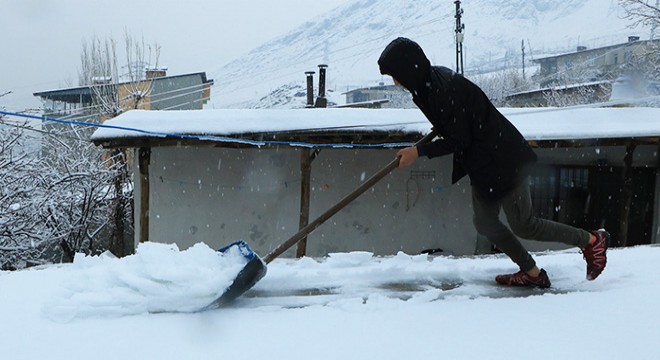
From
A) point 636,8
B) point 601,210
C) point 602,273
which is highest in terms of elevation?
point 636,8

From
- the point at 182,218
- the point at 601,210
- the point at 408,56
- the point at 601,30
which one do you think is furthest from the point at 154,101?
the point at 601,30

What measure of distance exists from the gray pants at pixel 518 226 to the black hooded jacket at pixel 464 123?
0.24 feet

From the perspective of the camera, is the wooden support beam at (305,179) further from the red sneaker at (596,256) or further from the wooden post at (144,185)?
the red sneaker at (596,256)

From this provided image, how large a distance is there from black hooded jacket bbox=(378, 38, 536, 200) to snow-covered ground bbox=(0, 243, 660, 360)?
0.58 metres

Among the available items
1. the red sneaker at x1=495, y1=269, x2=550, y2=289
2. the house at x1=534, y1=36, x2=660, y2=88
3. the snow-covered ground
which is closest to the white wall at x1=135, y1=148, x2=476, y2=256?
the snow-covered ground

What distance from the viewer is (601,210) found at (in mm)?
9266

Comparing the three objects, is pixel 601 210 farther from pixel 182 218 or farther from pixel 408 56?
pixel 408 56

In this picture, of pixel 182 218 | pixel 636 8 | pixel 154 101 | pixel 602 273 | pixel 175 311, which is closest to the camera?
pixel 175 311

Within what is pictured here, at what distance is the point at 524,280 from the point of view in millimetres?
2756

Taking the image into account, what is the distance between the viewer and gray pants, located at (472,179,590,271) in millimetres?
2648

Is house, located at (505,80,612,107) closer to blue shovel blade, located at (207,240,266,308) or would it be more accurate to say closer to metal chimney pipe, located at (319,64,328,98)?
metal chimney pipe, located at (319,64,328,98)

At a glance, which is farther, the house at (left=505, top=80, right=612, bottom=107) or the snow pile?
the house at (left=505, top=80, right=612, bottom=107)

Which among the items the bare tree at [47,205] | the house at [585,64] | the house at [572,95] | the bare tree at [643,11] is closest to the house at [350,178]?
the bare tree at [47,205]

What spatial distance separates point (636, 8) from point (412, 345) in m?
22.4
